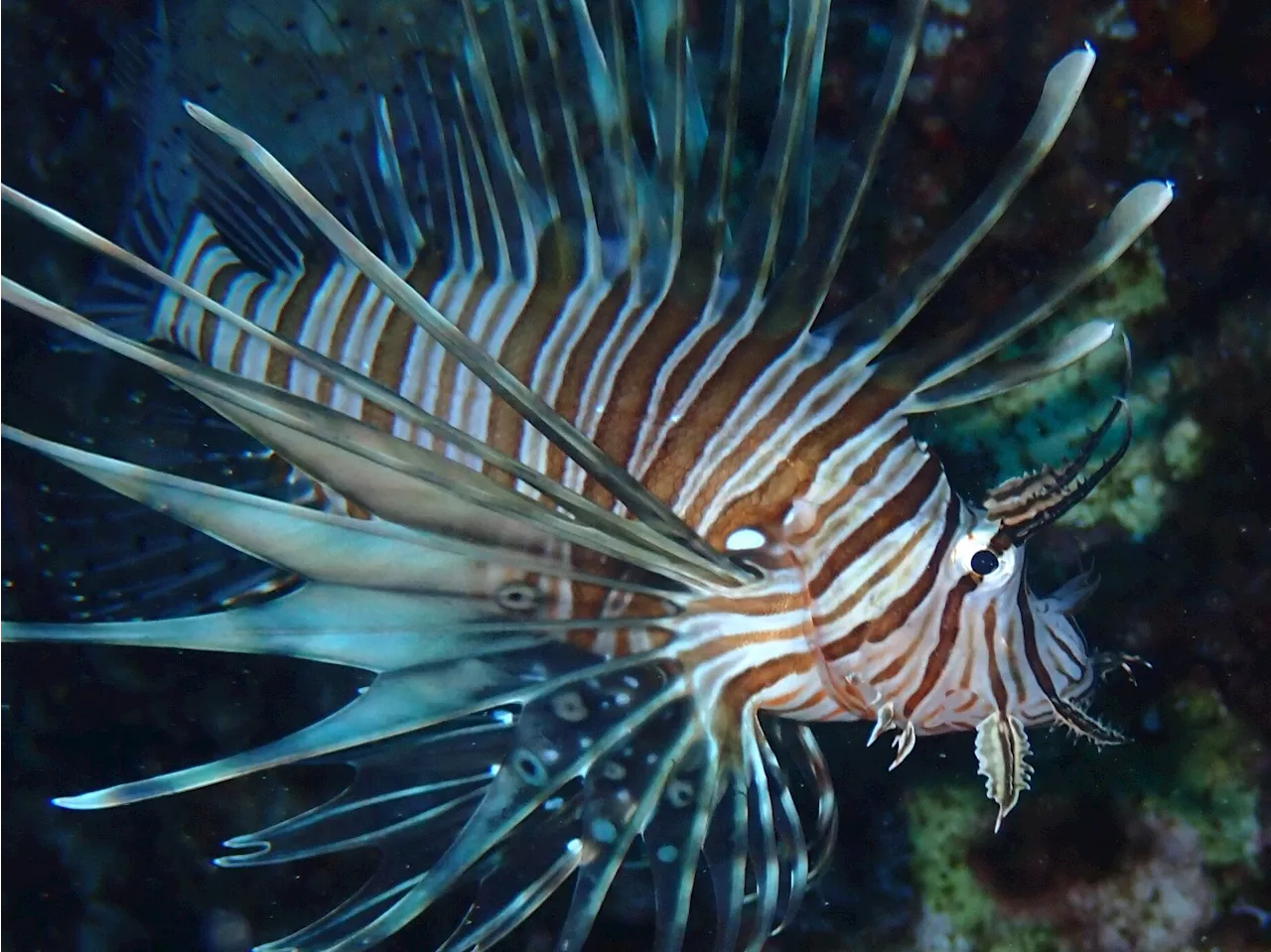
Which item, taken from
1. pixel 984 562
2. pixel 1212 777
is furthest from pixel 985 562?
pixel 1212 777

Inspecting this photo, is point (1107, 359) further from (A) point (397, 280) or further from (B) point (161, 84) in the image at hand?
(B) point (161, 84)

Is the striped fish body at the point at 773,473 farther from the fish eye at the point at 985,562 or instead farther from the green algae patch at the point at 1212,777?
the green algae patch at the point at 1212,777

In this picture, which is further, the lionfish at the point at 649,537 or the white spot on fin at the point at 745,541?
the white spot on fin at the point at 745,541

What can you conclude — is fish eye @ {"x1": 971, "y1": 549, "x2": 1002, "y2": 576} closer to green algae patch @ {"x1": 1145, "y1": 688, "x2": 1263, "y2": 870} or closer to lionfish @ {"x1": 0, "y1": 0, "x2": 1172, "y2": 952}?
lionfish @ {"x1": 0, "y1": 0, "x2": 1172, "y2": 952}

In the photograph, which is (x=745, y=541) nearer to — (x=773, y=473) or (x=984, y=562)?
(x=773, y=473)

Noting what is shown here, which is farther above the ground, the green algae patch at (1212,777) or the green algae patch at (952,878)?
the green algae patch at (1212,777)

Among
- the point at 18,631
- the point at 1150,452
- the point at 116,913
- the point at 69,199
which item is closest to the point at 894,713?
the point at 1150,452

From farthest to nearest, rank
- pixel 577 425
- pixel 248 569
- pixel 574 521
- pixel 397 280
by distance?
pixel 248 569
pixel 577 425
pixel 574 521
pixel 397 280

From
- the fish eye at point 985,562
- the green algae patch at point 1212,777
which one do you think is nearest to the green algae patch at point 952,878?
the green algae patch at point 1212,777
